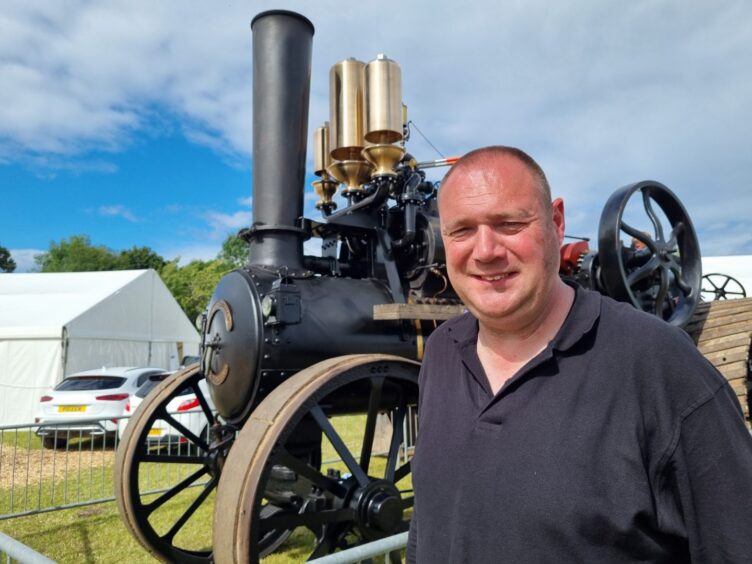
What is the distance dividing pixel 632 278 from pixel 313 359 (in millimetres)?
2089

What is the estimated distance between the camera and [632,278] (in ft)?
11.7

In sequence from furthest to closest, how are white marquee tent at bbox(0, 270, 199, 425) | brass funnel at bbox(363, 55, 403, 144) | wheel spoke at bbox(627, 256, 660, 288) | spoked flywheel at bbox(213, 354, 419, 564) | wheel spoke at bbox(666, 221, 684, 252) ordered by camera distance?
white marquee tent at bbox(0, 270, 199, 425) → wheel spoke at bbox(666, 221, 684, 252) → wheel spoke at bbox(627, 256, 660, 288) → brass funnel at bbox(363, 55, 403, 144) → spoked flywheel at bbox(213, 354, 419, 564)

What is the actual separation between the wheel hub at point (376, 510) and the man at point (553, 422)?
146 centimetres

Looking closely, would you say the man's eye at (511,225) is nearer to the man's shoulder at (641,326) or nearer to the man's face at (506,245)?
the man's face at (506,245)

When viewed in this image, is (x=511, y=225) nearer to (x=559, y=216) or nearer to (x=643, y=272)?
(x=559, y=216)

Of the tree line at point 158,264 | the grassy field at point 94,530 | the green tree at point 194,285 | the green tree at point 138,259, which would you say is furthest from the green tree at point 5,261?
the grassy field at point 94,530

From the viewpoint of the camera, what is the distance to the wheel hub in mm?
2584

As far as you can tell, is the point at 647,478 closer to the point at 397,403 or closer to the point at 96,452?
the point at 397,403

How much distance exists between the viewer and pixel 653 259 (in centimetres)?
371

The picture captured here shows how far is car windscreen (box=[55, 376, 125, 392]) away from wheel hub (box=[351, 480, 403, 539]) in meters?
7.49

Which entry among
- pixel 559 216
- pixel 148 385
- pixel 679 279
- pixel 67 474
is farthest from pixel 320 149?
pixel 148 385

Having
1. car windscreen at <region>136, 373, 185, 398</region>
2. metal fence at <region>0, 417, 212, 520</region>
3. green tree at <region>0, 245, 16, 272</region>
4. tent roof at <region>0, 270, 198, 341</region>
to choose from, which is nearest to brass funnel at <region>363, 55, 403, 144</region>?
metal fence at <region>0, 417, 212, 520</region>

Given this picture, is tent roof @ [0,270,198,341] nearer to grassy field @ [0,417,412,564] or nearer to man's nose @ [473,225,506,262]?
grassy field @ [0,417,412,564]

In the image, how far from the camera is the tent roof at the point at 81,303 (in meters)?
11.5
